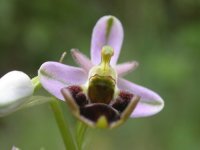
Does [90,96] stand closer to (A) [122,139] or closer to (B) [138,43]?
(A) [122,139]

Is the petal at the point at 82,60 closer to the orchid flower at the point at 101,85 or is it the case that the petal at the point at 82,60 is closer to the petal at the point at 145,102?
the orchid flower at the point at 101,85

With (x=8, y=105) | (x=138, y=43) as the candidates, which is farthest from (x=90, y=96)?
(x=138, y=43)

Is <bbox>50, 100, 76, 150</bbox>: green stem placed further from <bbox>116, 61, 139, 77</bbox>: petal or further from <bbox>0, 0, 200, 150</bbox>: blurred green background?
<bbox>0, 0, 200, 150</bbox>: blurred green background

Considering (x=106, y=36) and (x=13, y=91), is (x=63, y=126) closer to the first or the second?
(x=13, y=91)

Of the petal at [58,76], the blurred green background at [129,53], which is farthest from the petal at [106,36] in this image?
the blurred green background at [129,53]

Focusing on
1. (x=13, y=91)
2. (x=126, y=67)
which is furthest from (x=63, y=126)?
(x=126, y=67)
